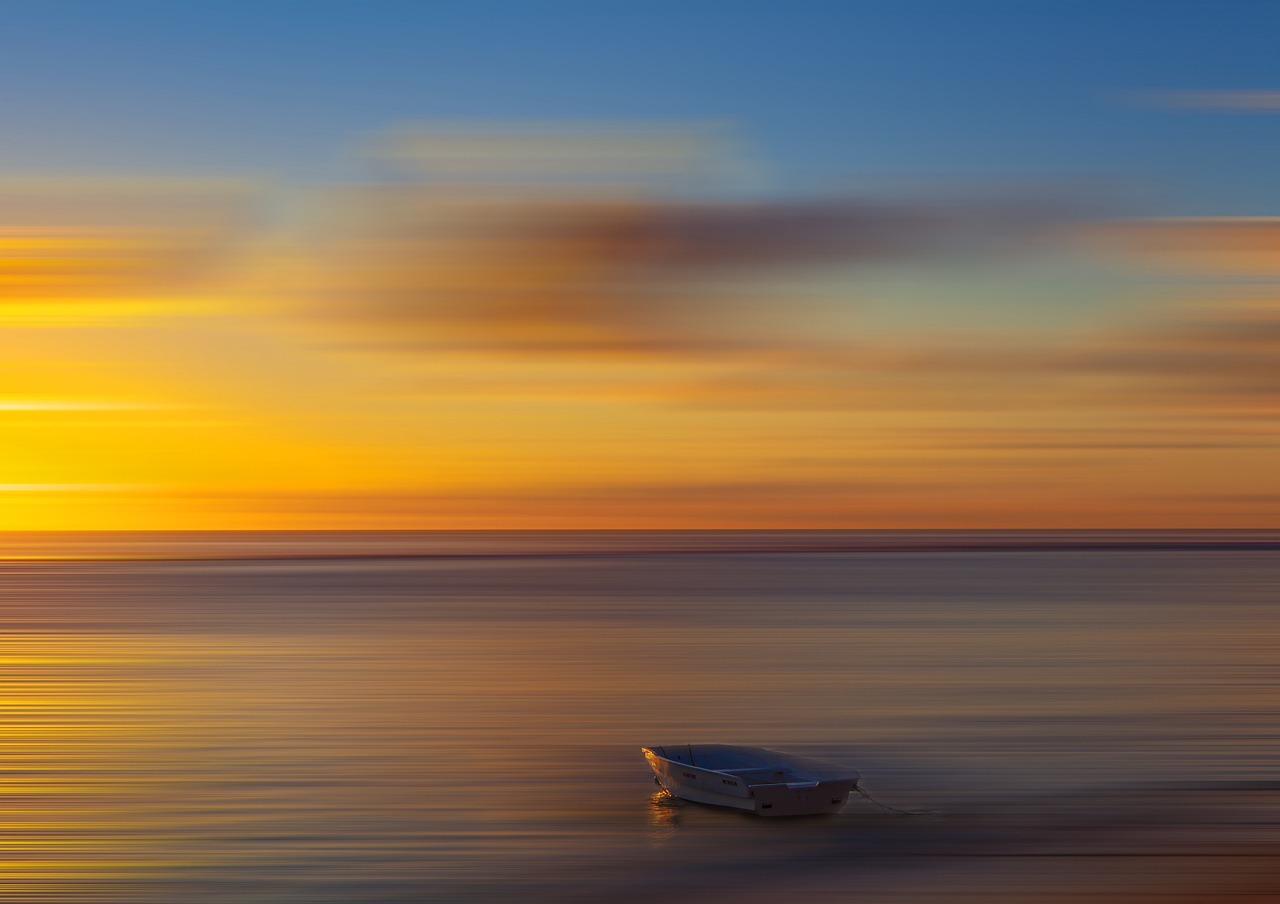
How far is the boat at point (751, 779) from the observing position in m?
18.7

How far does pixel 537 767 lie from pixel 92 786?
7688 millimetres

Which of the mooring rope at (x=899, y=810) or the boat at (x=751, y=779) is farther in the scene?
the mooring rope at (x=899, y=810)

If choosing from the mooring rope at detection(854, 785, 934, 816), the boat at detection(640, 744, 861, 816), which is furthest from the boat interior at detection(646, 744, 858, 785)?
the mooring rope at detection(854, 785, 934, 816)

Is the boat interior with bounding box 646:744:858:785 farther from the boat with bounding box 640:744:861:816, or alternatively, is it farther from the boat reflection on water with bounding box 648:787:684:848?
the boat reflection on water with bounding box 648:787:684:848

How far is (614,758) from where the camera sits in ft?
82.9

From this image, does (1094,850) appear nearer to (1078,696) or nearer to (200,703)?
(1078,696)

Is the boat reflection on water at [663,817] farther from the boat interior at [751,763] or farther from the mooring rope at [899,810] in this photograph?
the mooring rope at [899,810]

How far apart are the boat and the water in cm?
29

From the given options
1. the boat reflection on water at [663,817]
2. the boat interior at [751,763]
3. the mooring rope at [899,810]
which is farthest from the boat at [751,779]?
the mooring rope at [899,810]

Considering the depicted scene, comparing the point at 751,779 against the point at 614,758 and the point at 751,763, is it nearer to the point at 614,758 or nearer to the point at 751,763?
the point at 751,763

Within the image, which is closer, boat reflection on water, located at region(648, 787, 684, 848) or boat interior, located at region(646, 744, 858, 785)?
boat reflection on water, located at region(648, 787, 684, 848)

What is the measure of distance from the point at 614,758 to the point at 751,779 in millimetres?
5933

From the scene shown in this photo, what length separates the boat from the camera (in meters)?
18.7

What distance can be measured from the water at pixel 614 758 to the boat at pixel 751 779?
0.97 ft
